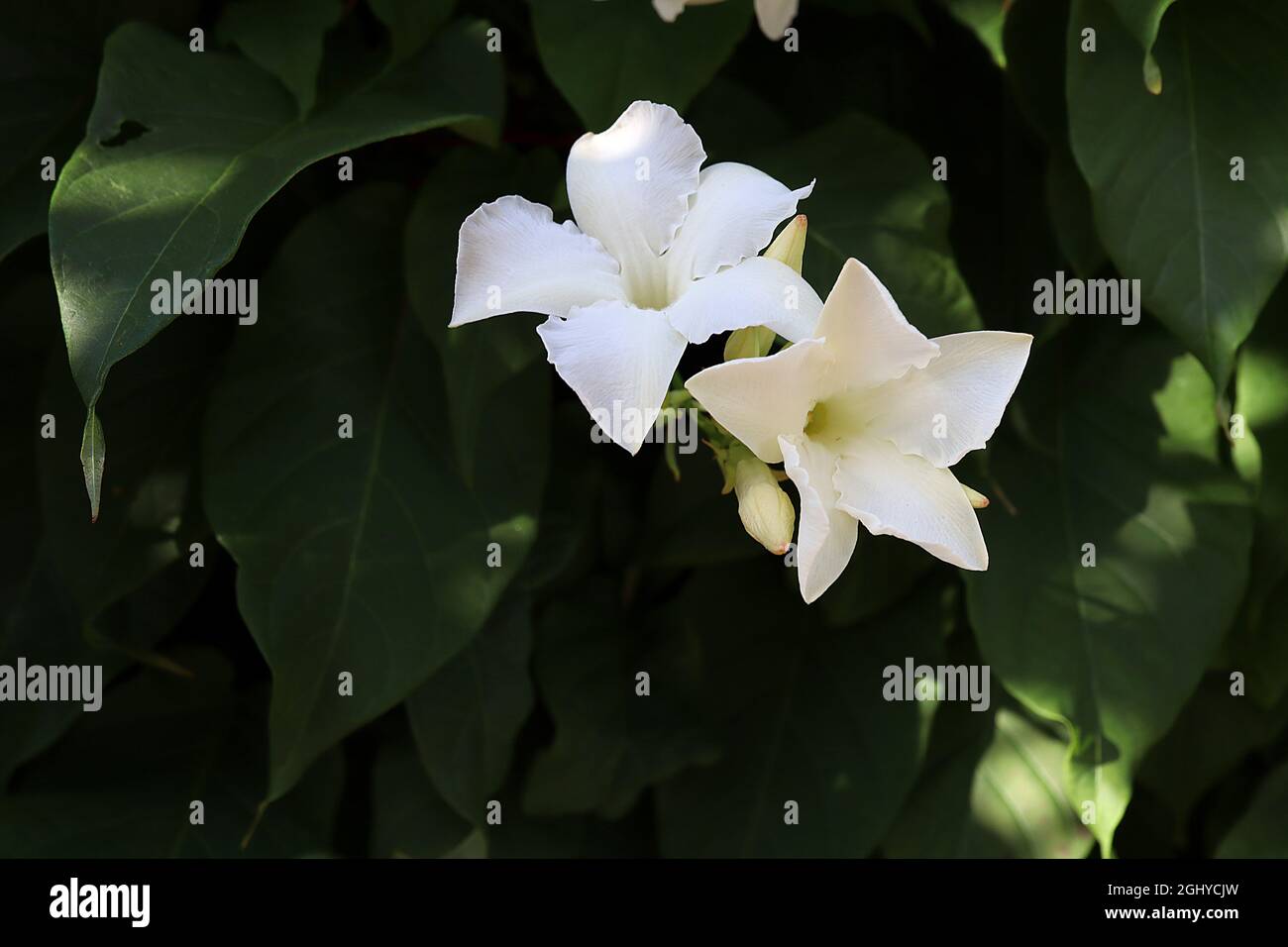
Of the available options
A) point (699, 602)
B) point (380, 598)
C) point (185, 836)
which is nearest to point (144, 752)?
point (185, 836)

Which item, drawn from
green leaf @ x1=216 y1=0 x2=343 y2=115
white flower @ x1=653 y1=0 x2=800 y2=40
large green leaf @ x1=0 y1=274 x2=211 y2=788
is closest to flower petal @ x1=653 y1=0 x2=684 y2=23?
white flower @ x1=653 y1=0 x2=800 y2=40

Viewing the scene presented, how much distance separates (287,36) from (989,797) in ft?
2.62

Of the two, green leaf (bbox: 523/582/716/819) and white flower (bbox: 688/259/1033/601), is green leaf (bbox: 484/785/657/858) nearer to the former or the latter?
green leaf (bbox: 523/582/716/819)

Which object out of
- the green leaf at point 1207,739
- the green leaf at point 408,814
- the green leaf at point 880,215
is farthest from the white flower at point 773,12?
the green leaf at point 1207,739

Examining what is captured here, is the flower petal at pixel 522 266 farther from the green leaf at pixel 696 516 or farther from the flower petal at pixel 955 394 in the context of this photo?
the green leaf at pixel 696 516

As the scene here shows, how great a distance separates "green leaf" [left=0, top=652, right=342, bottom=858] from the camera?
871 millimetres

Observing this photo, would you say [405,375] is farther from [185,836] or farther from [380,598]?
[185,836]

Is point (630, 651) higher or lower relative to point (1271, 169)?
lower

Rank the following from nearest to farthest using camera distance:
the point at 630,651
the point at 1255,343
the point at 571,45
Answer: the point at 571,45 < the point at 1255,343 < the point at 630,651

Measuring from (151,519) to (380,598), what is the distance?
0.20 metres

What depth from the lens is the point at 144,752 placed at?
0.93 meters

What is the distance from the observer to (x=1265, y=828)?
97cm

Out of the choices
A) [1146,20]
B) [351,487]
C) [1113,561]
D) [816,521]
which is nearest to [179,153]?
[351,487]

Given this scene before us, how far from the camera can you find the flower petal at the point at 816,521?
0.46m
